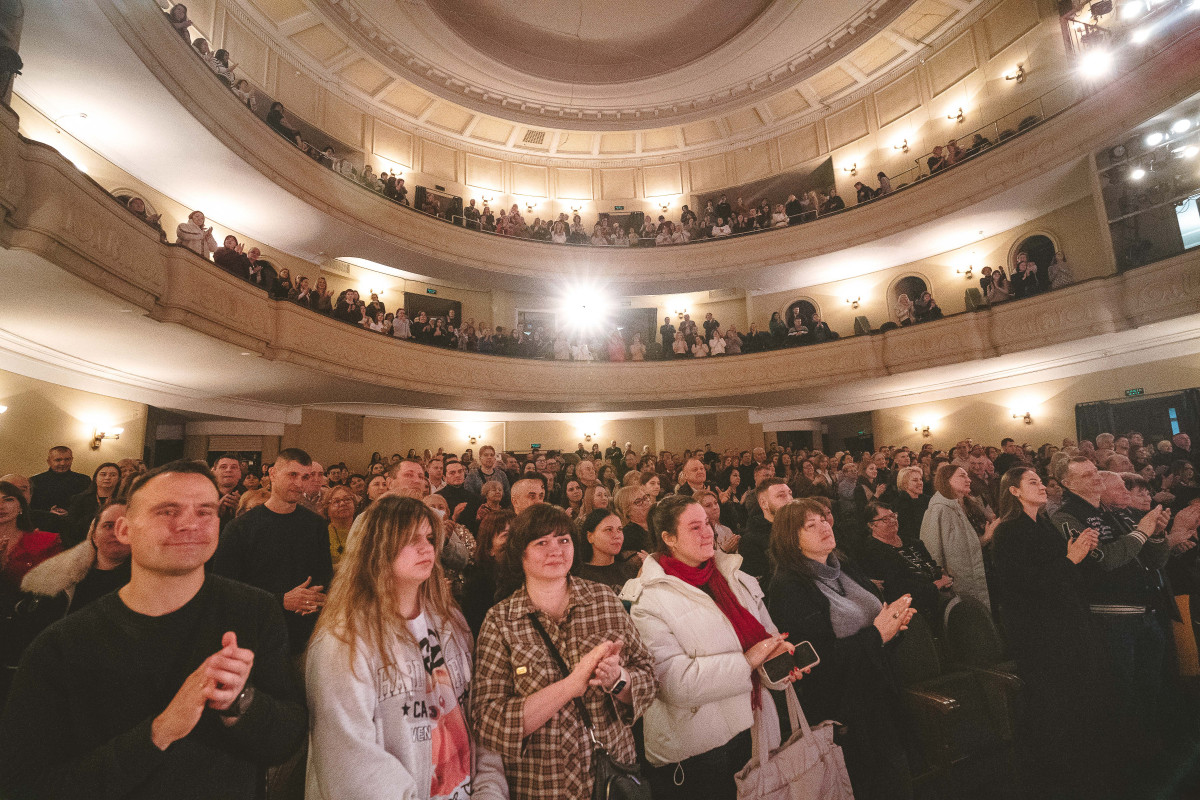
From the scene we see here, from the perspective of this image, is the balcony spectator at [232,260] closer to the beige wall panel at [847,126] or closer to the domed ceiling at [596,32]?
the domed ceiling at [596,32]

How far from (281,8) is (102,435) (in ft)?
27.4

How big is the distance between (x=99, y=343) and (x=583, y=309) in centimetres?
1058

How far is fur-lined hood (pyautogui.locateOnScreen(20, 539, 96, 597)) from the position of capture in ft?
7.24

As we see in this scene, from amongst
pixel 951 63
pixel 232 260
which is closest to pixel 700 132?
pixel 951 63

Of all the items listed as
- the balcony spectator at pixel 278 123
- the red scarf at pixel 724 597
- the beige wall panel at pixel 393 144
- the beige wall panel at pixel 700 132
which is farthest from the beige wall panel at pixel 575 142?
the red scarf at pixel 724 597

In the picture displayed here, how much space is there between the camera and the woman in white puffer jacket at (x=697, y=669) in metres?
2.06

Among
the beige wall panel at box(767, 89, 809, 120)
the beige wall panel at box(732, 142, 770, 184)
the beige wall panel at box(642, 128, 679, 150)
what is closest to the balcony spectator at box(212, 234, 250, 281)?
the beige wall panel at box(642, 128, 679, 150)

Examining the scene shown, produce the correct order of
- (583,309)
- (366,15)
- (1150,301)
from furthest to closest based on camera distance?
(583,309) < (366,15) < (1150,301)

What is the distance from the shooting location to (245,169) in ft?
30.1

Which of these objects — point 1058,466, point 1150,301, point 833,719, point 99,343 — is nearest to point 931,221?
point 1150,301

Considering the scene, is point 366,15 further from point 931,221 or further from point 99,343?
point 931,221

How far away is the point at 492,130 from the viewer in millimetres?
14938

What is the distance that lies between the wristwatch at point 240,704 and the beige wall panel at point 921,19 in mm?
15378

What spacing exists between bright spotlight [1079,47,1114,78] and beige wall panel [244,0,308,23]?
14255 mm
